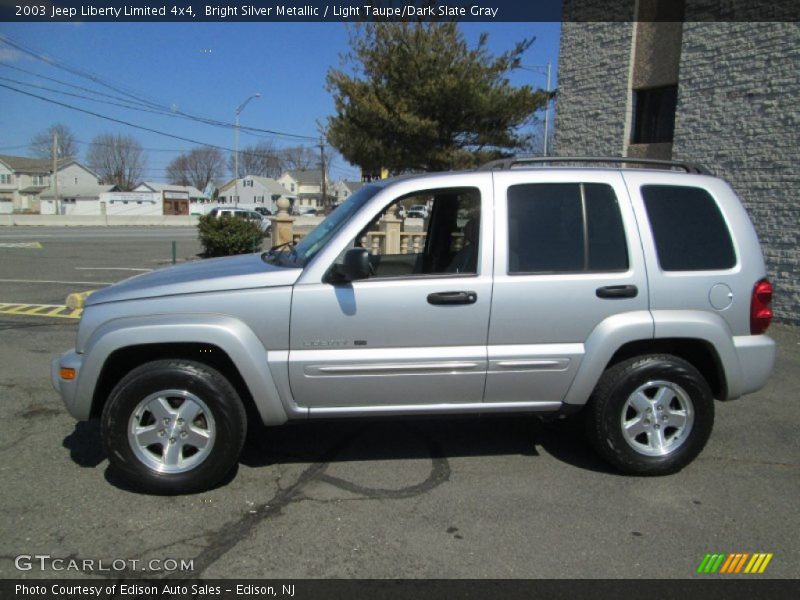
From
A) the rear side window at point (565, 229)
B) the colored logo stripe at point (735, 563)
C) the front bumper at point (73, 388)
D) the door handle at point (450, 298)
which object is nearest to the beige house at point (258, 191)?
the front bumper at point (73, 388)

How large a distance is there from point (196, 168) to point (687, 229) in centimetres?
11564

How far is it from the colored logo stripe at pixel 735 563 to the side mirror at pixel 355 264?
232cm

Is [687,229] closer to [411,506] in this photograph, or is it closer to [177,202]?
[411,506]

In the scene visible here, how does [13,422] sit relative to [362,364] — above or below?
below

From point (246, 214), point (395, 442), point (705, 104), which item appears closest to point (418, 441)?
point (395, 442)

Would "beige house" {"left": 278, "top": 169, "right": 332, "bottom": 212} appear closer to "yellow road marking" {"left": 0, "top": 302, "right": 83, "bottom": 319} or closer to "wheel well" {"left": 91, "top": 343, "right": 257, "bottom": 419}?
"yellow road marking" {"left": 0, "top": 302, "right": 83, "bottom": 319}

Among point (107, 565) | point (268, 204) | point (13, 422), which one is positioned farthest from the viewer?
point (268, 204)

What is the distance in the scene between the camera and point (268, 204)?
91625 mm

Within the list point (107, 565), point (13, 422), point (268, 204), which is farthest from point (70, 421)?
point (268, 204)

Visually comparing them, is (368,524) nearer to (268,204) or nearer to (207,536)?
(207,536)

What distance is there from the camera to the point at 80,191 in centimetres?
8338

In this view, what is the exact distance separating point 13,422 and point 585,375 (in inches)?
170

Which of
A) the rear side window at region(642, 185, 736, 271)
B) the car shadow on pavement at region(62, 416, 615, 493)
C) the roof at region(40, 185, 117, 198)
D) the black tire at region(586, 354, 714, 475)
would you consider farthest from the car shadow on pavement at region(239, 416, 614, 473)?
the roof at region(40, 185, 117, 198)

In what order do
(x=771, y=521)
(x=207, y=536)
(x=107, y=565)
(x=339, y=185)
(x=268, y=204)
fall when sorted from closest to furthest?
1. (x=107, y=565)
2. (x=207, y=536)
3. (x=771, y=521)
4. (x=268, y=204)
5. (x=339, y=185)
